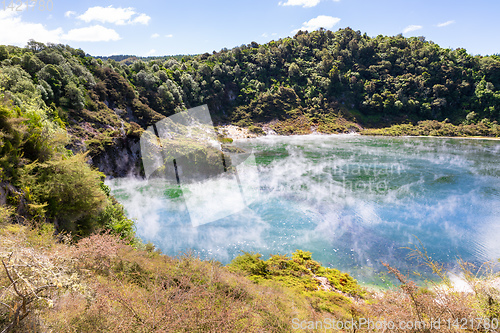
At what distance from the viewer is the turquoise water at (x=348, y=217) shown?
42.8 ft

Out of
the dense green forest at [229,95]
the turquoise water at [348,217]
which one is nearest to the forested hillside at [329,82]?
the dense green forest at [229,95]

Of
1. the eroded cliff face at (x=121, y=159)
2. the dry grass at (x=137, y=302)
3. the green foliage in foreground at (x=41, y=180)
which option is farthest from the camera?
the eroded cliff face at (x=121, y=159)

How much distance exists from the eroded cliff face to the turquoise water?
120 cm

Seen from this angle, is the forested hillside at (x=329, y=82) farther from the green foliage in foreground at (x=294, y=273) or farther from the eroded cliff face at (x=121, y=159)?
the green foliage in foreground at (x=294, y=273)

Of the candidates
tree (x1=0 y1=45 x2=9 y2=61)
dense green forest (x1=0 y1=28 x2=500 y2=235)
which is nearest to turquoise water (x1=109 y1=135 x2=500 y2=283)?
dense green forest (x1=0 y1=28 x2=500 y2=235)

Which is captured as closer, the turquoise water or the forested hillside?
the turquoise water

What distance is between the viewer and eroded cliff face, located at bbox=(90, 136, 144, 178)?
21.9 metres

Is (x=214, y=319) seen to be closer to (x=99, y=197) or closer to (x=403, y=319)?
(x=403, y=319)

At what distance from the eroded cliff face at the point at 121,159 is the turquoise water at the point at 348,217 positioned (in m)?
1.20

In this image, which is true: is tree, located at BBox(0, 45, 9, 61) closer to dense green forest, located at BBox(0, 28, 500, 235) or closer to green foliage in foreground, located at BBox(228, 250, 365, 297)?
dense green forest, located at BBox(0, 28, 500, 235)

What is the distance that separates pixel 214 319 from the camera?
4.60 metres

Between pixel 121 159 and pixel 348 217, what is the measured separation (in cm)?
2137

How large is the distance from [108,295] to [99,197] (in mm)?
6677

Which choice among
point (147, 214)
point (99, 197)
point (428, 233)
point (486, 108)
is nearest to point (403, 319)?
point (99, 197)
